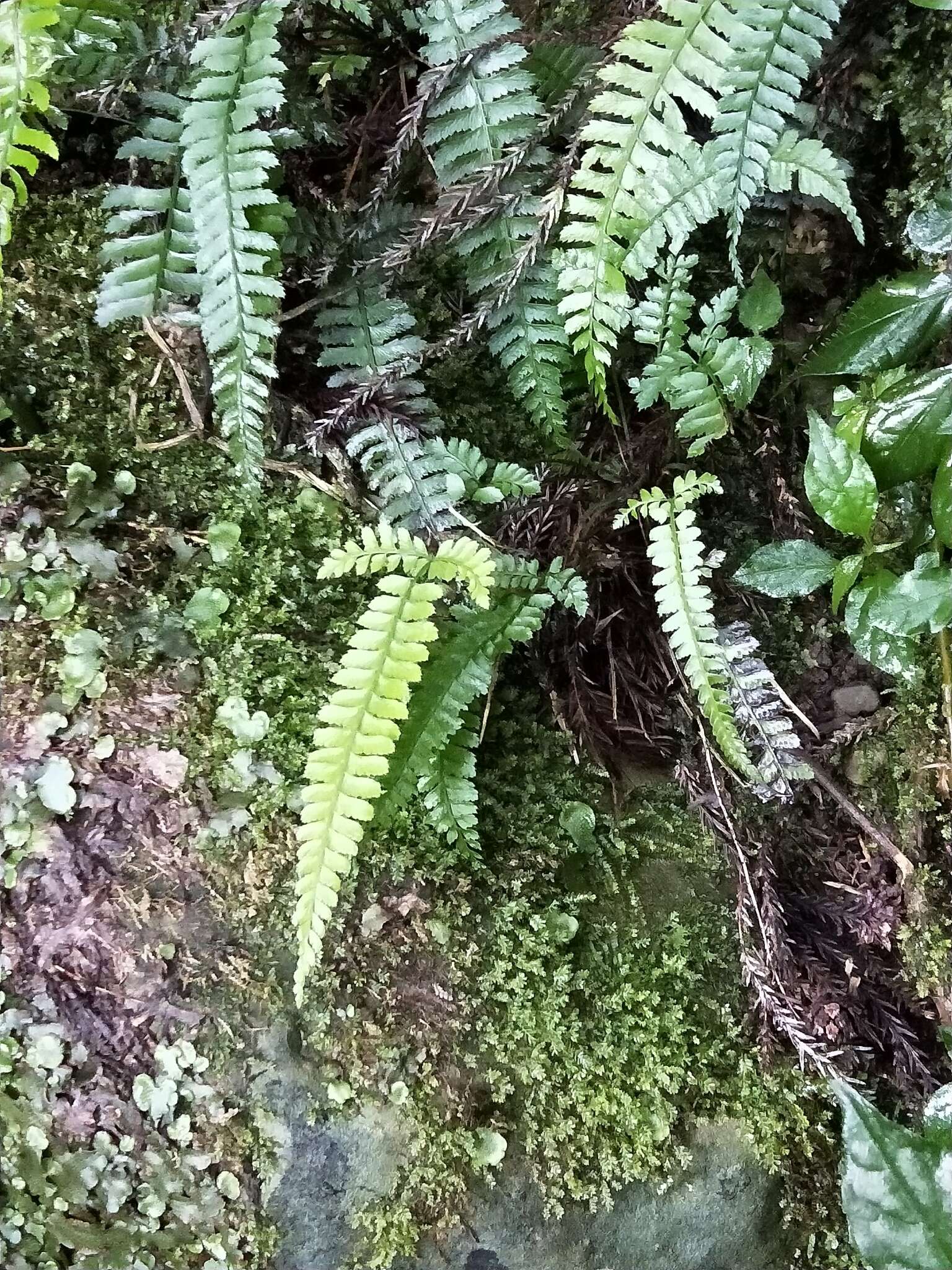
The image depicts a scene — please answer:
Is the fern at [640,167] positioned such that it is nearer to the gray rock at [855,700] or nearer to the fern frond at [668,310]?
the fern frond at [668,310]

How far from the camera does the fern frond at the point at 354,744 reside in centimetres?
179

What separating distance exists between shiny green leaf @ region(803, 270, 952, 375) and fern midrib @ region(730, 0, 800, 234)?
15.4 inches

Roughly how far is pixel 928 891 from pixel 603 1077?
3.30 ft

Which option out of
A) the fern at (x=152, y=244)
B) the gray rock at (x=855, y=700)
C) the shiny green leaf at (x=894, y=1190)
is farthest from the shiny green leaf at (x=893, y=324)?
the shiny green leaf at (x=894, y=1190)

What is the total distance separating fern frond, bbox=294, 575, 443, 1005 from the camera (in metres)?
Result: 1.79

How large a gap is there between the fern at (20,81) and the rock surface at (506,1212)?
6.70 ft

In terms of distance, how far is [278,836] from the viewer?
210 centimetres

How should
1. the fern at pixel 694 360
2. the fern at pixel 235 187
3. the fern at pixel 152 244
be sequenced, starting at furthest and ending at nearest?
the fern at pixel 694 360, the fern at pixel 152 244, the fern at pixel 235 187

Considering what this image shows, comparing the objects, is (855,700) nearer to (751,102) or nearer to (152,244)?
(751,102)

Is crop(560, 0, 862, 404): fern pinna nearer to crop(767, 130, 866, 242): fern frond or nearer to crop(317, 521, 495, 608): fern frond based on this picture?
crop(767, 130, 866, 242): fern frond

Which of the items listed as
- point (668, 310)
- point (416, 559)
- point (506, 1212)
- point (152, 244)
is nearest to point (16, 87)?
point (152, 244)

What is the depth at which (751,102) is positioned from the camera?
81.2 inches

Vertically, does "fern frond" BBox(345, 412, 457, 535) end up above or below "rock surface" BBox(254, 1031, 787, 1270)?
above

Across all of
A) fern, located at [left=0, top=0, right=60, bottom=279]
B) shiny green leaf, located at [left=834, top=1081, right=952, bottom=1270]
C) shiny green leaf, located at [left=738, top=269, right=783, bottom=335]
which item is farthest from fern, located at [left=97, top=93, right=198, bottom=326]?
shiny green leaf, located at [left=834, top=1081, right=952, bottom=1270]
